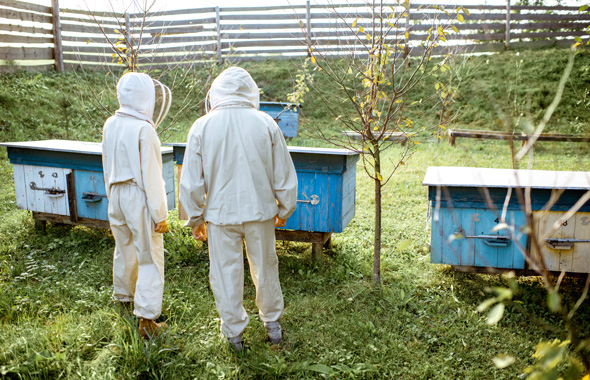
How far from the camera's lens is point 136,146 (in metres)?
3.33

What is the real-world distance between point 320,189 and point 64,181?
119 inches

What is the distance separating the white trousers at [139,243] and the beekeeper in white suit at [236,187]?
40cm

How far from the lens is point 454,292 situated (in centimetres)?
418

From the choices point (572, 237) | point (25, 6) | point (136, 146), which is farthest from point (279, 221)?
point (25, 6)

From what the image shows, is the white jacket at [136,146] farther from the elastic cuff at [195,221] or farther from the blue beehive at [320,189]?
the blue beehive at [320,189]

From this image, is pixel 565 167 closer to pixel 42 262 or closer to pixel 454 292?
pixel 454 292

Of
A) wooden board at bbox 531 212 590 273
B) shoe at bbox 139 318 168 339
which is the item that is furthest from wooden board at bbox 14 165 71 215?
wooden board at bbox 531 212 590 273

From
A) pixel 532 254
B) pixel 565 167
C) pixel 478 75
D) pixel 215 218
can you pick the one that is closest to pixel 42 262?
pixel 215 218

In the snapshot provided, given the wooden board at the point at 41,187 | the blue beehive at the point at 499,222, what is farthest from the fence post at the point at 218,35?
the blue beehive at the point at 499,222

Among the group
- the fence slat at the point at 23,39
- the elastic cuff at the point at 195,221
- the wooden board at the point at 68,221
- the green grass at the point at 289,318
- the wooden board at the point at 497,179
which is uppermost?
the fence slat at the point at 23,39

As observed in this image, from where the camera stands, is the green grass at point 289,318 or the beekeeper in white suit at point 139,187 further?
the beekeeper in white suit at point 139,187

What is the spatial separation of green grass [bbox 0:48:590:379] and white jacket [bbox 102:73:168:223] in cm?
100

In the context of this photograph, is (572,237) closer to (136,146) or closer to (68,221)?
(136,146)

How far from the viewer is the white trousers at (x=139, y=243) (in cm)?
337
